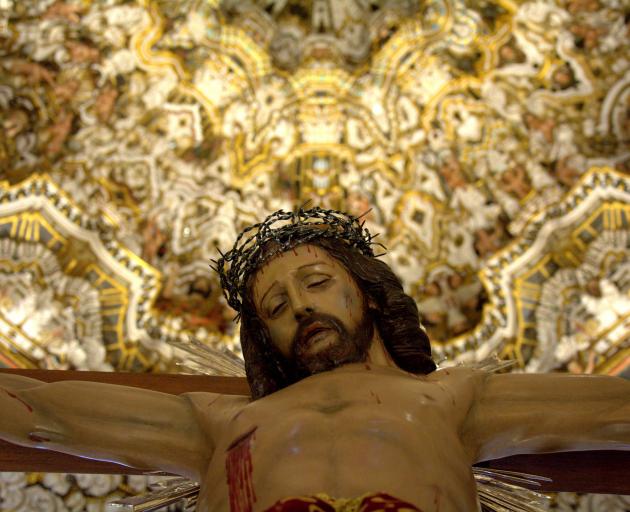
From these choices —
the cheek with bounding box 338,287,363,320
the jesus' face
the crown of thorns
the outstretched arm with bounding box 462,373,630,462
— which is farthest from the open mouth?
the outstretched arm with bounding box 462,373,630,462

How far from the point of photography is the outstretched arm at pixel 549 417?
284 centimetres

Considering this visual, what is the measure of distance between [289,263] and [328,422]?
724 millimetres

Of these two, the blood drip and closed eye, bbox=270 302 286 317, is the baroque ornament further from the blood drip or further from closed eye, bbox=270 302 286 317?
the blood drip

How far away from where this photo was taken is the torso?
2.45m

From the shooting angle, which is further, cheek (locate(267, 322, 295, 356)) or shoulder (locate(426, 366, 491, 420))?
cheek (locate(267, 322, 295, 356))

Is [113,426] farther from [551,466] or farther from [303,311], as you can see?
[551,466]

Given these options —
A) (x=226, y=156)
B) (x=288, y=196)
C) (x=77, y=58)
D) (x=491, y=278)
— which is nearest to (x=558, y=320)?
(x=491, y=278)

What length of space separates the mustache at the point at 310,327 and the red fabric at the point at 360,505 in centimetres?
74

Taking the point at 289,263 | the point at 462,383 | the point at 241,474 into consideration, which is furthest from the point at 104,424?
the point at 462,383

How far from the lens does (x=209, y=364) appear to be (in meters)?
3.62

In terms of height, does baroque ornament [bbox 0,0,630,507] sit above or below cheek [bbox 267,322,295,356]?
above

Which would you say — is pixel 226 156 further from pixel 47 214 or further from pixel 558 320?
pixel 558 320

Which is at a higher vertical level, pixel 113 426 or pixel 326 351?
pixel 326 351

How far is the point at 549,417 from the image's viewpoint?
9.47 feet
